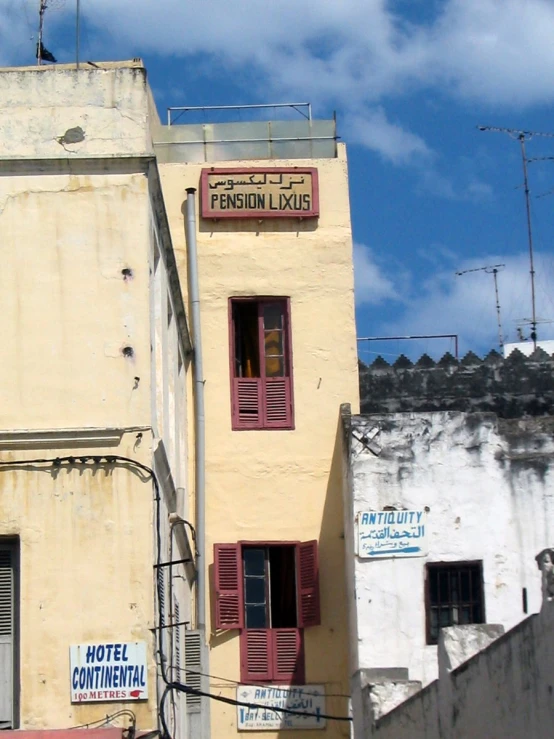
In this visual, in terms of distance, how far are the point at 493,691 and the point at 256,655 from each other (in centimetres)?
827

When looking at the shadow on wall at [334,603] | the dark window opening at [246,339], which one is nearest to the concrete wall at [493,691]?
the shadow on wall at [334,603]

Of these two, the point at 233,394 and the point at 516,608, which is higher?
the point at 233,394

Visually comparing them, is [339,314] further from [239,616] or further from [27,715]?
[27,715]

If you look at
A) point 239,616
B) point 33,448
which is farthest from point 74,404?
point 239,616

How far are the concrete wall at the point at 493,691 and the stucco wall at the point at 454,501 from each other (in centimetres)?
383

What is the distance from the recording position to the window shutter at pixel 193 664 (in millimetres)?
17906

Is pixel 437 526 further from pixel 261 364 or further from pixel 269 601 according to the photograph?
pixel 261 364

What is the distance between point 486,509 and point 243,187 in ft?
20.2

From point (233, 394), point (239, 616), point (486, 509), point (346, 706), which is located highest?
point (233, 394)

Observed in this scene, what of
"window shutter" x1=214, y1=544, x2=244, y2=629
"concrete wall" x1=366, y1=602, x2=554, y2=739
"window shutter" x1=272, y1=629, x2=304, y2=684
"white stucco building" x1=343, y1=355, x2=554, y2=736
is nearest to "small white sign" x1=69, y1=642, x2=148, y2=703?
"concrete wall" x1=366, y1=602, x2=554, y2=739

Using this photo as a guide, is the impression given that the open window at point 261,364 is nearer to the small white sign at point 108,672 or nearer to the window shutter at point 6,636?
the window shutter at point 6,636

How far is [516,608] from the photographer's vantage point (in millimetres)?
18891

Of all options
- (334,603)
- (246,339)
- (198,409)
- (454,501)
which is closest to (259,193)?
(246,339)

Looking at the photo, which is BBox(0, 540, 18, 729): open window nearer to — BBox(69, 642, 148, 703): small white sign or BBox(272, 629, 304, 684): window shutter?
BBox(69, 642, 148, 703): small white sign
